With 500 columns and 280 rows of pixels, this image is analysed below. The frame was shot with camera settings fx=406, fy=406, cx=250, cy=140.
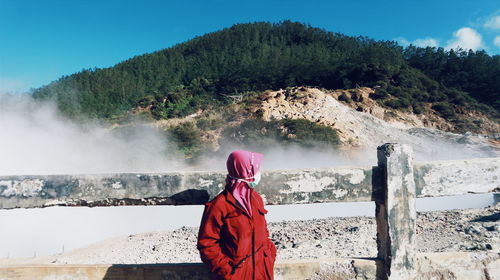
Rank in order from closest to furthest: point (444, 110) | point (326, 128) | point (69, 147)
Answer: point (326, 128) < point (69, 147) < point (444, 110)

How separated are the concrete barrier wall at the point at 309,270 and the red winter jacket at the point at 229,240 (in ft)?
1.65

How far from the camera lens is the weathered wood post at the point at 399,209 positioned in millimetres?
2580

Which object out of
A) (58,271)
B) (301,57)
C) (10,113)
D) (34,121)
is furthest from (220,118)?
(58,271)

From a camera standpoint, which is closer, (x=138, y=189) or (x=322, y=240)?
(x=138, y=189)

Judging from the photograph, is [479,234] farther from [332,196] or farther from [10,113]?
[10,113]

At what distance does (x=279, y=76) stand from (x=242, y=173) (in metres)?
38.6

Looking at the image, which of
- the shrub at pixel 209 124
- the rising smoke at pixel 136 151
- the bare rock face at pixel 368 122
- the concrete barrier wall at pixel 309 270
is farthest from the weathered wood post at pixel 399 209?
the shrub at pixel 209 124

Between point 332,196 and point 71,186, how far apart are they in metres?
1.66

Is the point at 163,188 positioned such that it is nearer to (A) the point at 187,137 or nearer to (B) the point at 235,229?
(B) the point at 235,229

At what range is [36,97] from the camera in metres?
44.2

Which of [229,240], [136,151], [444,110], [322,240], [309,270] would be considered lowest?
[322,240]

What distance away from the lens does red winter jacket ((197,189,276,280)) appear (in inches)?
82.4

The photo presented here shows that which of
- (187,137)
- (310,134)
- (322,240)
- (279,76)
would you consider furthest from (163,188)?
(279,76)

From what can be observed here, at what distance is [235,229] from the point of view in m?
2.13
